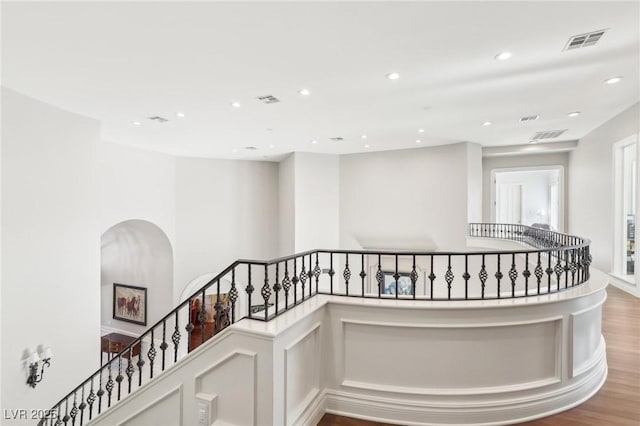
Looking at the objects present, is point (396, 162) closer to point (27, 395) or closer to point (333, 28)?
point (333, 28)

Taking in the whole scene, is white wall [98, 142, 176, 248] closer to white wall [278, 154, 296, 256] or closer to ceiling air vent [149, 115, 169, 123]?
ceiling air vent [149, 115, 169, 123]

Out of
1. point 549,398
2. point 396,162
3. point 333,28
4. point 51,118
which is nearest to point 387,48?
point 333,28

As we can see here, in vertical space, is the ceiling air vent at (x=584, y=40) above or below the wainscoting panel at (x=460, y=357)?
above

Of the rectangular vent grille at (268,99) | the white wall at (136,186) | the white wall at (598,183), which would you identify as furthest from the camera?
the white wall at (136,186)

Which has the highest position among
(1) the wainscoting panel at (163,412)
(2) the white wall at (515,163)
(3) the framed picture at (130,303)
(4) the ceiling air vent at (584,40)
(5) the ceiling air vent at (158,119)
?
(4) the ceiling air vent at (584,40)

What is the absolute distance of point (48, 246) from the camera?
5.00 meters

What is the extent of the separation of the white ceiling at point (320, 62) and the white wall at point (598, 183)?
1.81 feet

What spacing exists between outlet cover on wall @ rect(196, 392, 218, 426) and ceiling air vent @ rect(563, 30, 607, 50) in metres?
5.22

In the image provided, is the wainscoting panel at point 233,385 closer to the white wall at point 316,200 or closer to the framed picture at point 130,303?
the white wall at point 316,200

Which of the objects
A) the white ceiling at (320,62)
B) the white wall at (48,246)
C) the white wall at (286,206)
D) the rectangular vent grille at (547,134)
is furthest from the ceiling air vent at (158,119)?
the rectangular vent grille at (547,134)

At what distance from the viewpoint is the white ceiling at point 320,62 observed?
10.0 feet

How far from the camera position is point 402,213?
988 centimetres

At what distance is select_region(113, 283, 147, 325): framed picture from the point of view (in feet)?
33.5

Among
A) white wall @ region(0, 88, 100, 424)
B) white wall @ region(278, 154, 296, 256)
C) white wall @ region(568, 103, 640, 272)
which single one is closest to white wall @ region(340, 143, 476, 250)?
white wall @ region(278, 154, 296, 256)
